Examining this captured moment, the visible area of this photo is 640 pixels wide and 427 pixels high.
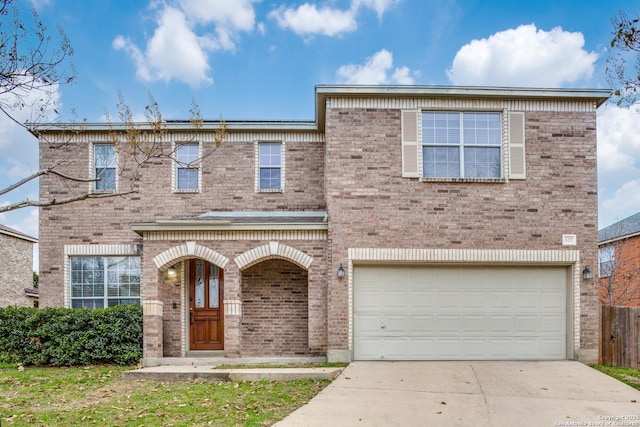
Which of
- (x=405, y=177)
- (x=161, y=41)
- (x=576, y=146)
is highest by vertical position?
(x=161, y=41)

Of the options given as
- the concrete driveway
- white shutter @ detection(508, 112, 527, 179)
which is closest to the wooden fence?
the concrete driveway

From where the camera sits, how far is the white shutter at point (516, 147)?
34.3 ft

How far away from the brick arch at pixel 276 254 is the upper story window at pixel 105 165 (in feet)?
14.6

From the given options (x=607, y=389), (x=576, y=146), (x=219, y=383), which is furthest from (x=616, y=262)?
(x=219, y=383)

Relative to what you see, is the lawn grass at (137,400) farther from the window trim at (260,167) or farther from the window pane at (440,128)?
the window pane at (440,128)

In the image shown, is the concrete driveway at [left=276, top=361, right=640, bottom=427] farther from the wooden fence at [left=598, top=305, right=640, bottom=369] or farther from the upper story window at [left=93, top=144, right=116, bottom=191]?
the upper story window at [left=93, top=144, right=116, bottom=191]

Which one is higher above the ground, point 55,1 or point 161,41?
point 161,41

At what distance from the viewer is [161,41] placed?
14.0m

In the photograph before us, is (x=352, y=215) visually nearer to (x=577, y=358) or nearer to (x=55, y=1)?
(x=577, y=358)

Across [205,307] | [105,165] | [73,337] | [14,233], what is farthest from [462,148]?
[14,233]

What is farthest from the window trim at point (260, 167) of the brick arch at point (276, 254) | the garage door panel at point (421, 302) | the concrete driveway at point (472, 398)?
the concrete driveway at point (472, 398)

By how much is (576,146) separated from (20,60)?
35.0 feet

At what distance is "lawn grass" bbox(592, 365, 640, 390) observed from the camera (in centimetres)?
862

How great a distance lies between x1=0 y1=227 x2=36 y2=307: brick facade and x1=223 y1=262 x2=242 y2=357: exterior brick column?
13.4 meters
